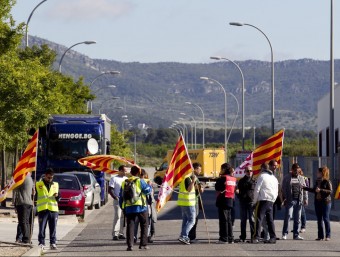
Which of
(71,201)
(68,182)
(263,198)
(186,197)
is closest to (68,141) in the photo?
(68,182)

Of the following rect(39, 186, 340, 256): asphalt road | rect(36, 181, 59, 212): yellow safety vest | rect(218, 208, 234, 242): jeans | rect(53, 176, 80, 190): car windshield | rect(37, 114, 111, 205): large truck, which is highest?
rect(37, 114, 111, 205): large truck

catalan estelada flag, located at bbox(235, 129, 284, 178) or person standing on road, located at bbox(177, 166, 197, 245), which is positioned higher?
catalan estelada flag, located at bbox(235, 129, 284, 178)

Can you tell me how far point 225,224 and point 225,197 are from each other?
0.60m

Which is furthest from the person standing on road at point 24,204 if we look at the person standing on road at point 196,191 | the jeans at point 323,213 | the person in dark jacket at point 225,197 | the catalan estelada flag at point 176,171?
the jeans at point 323,213

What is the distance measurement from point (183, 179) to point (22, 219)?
3627 millimetres

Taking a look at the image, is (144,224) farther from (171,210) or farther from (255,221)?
(171,210)

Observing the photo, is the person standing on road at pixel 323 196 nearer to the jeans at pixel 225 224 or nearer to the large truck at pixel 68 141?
the jeans at pixel 225 224

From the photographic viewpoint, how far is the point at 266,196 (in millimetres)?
24516

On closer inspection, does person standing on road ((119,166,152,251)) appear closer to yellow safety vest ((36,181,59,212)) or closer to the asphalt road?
the asphalt road

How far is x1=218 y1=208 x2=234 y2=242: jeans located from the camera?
24.5 metres

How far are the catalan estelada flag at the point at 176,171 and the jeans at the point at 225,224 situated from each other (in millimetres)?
1128

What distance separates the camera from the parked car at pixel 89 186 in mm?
40469

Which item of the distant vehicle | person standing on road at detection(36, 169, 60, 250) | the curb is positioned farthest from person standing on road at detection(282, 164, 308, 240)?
the distant vehicle

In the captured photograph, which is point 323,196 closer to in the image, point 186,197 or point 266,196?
point 266,196
